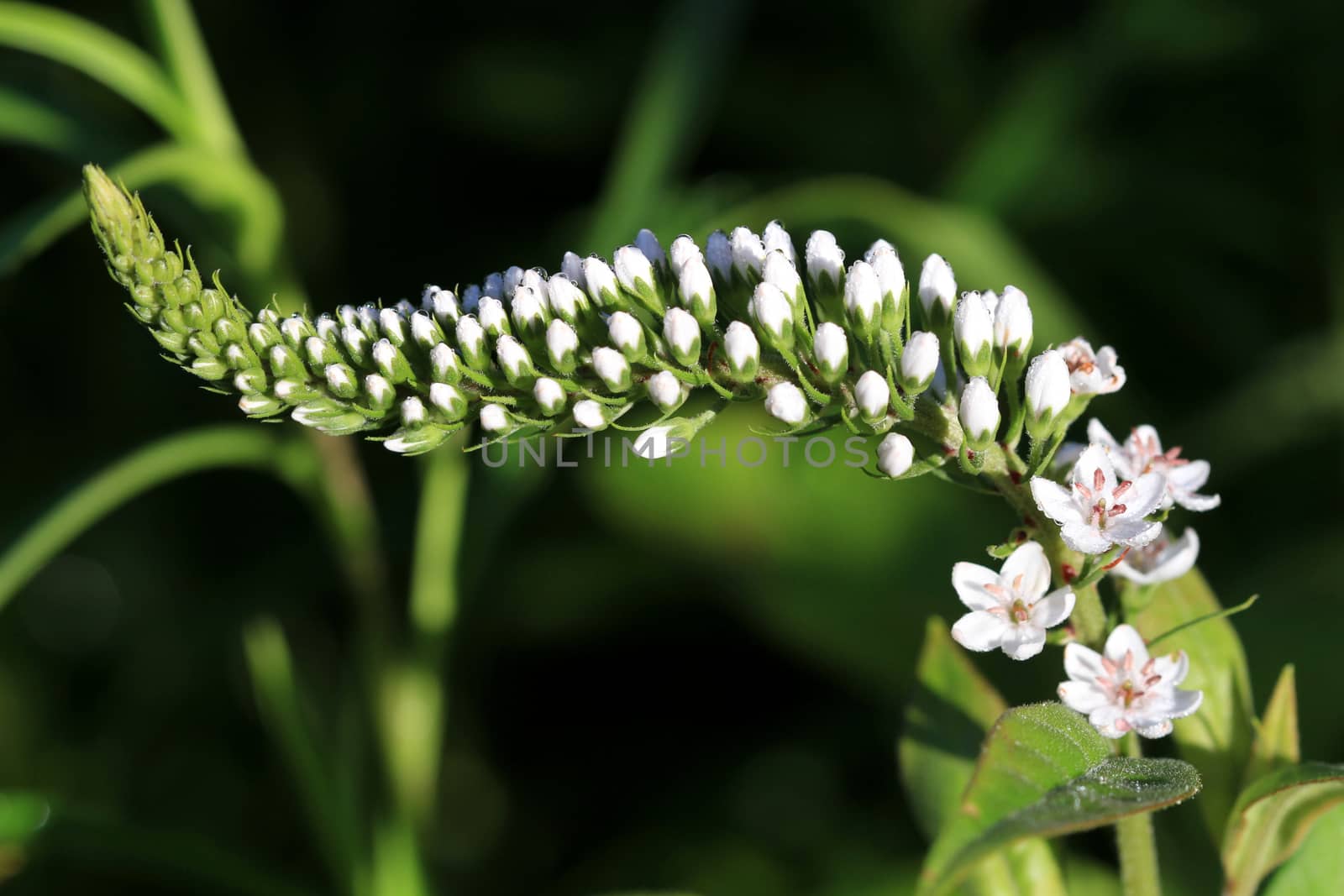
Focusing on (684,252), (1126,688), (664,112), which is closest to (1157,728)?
(1126,688)

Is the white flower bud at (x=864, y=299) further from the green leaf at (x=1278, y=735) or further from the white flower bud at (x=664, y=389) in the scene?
the green leaf at (x=1278, y=735)

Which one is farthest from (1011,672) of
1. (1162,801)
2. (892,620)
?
(1162,801)

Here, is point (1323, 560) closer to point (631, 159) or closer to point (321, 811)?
point (631, 159)

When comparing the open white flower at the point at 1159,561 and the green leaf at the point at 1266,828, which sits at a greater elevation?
the open white flower at the point at 1159,561

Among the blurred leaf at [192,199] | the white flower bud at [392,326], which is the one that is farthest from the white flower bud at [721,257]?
the blurred leaf at [192,199]

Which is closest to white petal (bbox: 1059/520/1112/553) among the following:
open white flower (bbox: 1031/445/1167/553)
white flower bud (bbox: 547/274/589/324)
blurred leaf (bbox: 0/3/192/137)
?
open white flower (bbox: 1031/445/1167/553)
